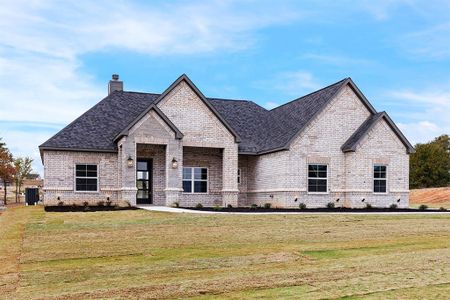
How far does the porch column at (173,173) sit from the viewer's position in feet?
85.4

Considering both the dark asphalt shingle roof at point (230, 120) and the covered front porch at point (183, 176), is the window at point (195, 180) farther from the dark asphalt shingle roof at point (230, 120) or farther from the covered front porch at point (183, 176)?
the dark asphalt shingle roof at point (230, 120)

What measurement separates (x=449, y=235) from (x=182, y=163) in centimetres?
1551

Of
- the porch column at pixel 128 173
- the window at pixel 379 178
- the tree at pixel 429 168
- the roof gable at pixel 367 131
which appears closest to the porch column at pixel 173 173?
the porch column at pixel 128 173

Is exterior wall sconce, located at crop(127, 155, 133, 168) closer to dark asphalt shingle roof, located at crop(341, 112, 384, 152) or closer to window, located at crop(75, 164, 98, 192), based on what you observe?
window, located at crop(75, 164, 98, 192)

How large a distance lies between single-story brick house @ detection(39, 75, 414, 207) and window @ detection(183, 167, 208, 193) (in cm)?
6

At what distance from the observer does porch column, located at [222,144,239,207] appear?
→ 28.3 metres

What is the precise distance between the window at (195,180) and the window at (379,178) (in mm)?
9713

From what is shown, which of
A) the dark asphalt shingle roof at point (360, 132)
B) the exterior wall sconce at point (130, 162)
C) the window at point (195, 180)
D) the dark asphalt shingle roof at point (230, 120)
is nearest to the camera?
the exterior wall sconce at point (130, 162)

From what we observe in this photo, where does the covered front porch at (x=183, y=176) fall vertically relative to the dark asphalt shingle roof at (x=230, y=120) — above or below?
below

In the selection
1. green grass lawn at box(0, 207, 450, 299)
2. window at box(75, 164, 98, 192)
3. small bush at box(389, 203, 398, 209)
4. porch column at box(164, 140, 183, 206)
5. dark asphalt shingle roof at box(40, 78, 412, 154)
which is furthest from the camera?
small bush at box(389, 203, 398, 209)

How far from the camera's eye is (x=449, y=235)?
51.0 ft

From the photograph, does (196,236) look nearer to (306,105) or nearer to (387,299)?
(387,299)

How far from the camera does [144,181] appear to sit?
28.3 m

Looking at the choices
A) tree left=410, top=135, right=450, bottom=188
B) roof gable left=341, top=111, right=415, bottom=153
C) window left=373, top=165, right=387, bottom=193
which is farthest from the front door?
tree left=410, top=135, right=450, bottom=188
